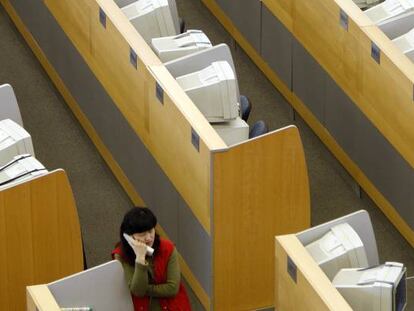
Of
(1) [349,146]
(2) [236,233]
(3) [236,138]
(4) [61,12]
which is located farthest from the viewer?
(4) [61,12]

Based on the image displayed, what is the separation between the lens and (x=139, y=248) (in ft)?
21.8

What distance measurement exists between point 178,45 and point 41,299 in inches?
97.0

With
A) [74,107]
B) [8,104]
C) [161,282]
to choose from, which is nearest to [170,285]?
[161,282]

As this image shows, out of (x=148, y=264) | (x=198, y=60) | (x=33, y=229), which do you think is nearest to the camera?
(x=148, y=264)

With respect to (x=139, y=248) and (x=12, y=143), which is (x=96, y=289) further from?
(x=12, y=143)

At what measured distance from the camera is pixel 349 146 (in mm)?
8336

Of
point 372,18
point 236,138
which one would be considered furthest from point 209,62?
point 372,18

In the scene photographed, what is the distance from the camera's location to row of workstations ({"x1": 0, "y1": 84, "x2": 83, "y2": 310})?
268 inches

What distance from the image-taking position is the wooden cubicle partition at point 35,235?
6.80m

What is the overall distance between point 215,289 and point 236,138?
0.89 metres

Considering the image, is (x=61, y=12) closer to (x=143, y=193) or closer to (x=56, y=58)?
(x=56, y=58)

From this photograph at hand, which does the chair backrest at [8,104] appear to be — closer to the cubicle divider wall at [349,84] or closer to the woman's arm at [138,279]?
the woman's arm at [138,279]

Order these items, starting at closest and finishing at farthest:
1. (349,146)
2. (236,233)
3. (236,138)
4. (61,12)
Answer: (236,233), (236,138), (349,146), (61,12)

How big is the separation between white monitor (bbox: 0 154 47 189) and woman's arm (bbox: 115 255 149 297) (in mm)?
705
